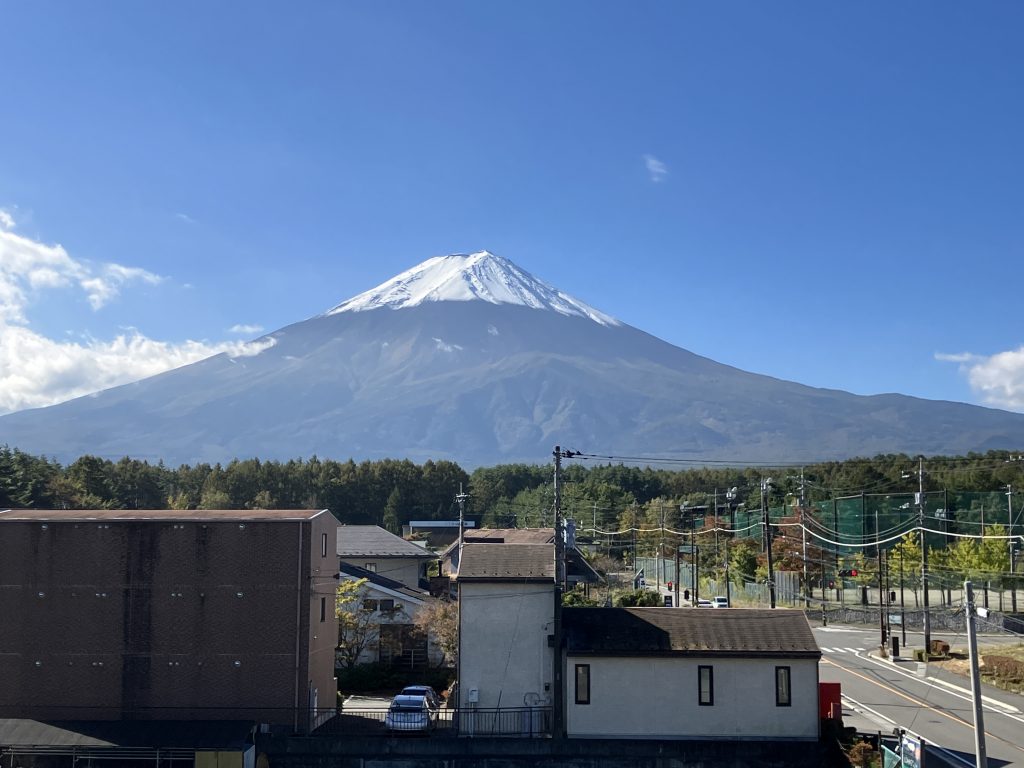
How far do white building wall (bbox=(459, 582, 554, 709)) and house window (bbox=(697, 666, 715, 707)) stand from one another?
4341 mm

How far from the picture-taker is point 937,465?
4390 inches

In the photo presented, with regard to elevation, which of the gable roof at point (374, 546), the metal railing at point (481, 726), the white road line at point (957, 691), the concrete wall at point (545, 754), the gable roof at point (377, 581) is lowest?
the white road line at point (957, 691)

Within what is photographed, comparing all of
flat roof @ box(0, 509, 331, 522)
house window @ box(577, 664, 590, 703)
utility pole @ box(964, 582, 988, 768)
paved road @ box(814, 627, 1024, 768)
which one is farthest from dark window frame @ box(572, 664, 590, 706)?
utility pole @ box(964, 582, 988, 768)

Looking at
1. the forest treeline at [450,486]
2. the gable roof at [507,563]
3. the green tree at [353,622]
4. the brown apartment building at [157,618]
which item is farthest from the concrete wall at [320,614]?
the forest treeline at [450,486]

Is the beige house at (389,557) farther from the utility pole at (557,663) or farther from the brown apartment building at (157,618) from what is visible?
the utility pole at (557,663)

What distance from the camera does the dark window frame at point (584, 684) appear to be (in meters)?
28.8

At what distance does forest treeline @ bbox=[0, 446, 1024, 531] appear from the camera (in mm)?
94875

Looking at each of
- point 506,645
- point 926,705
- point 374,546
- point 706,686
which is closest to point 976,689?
point 706,686

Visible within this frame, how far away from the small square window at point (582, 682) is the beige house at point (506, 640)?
1.14 meters

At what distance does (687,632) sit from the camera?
29.5 meters

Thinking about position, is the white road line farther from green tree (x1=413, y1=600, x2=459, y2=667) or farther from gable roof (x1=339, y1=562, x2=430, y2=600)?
gable roof (x1=339, y1=562, x2=430, y2=600)

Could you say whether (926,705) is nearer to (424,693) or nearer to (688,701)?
(688,701)

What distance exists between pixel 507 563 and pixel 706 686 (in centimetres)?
683

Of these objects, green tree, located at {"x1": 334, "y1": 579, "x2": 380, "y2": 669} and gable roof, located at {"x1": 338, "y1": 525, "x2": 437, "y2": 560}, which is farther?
gable roof, located at {"x1": 338, "y1": 525, "x2": 437, "y2": 560}
